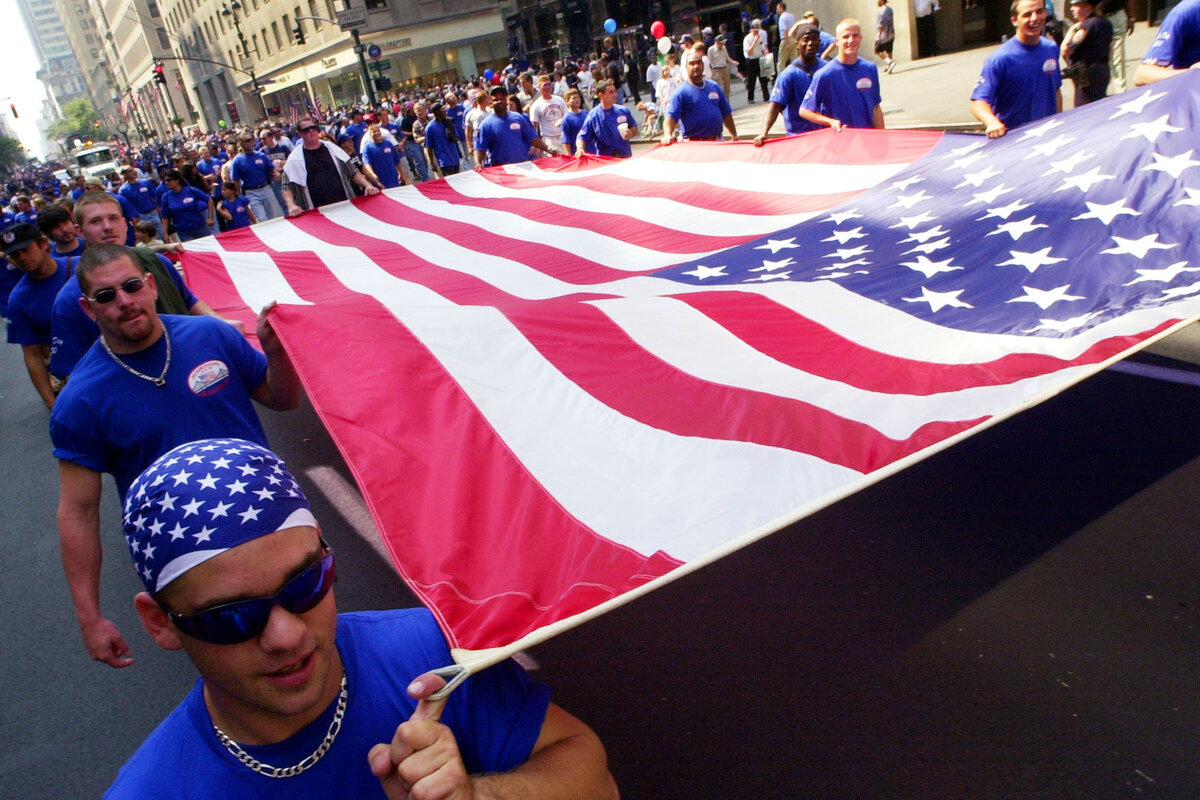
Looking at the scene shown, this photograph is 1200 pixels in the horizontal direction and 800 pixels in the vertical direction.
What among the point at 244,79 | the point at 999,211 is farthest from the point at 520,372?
the point at 244,79

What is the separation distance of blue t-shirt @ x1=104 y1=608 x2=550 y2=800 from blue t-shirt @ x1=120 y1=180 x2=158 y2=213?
54.1 ft

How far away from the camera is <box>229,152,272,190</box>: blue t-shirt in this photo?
516 inches

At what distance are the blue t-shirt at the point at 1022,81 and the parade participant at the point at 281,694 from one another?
5.18 meters

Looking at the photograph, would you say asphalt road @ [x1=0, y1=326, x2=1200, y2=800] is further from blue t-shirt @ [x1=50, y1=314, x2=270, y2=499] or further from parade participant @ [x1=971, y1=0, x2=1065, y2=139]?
parade participant @ [x1=971, y1=0, x2=1065, y2=139]

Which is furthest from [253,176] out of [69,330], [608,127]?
[69,330]

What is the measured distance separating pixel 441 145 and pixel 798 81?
812cm

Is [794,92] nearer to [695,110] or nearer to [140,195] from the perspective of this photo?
[695,110]

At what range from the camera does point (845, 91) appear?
6.31 meters

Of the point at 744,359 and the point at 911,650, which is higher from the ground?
the point at 744,359

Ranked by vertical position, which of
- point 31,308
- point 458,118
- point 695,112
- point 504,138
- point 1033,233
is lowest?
point 1033,233

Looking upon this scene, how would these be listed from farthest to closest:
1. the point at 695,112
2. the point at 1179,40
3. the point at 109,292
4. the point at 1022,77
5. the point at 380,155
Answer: the point at 380,155 → the point at 695,112 → the point at 1022,77 → the point at 1179,40 → the point at 109,292

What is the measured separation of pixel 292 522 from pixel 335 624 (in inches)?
7.2

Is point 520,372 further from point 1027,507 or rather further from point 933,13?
point 933,13

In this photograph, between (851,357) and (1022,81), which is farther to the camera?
(1022,81)
